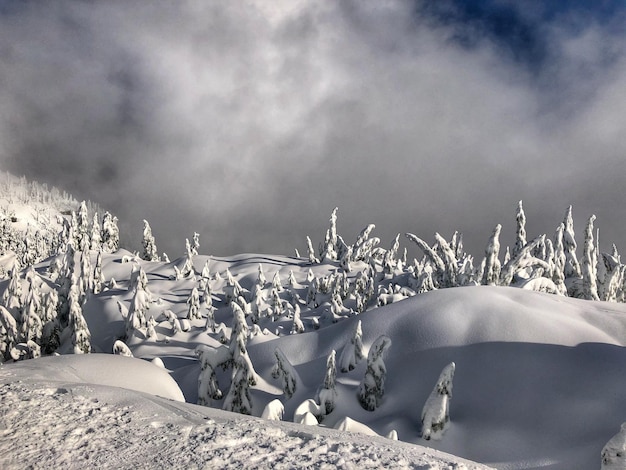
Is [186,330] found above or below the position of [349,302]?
below

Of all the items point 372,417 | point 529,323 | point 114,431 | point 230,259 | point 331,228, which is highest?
point 331,228

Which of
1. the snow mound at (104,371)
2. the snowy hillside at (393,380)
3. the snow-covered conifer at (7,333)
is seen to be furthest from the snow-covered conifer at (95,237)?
the snow mound at (104,371)

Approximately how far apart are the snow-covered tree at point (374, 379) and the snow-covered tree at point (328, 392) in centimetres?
75

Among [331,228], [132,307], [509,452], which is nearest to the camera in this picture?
[509,452]

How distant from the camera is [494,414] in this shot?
7.96 meters

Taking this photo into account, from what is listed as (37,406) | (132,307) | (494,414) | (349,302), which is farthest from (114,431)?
(349,302)

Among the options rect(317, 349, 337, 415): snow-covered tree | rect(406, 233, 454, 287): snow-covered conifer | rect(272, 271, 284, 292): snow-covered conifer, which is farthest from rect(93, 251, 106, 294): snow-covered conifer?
rect(317, 349, 337, 415): snow-covered tree

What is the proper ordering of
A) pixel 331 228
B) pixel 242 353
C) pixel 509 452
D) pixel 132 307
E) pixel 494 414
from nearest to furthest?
pixel 509 452
pixel 494 414
pixel 242 353
pixel 132 307
pixel 331 228

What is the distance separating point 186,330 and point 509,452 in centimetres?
1897

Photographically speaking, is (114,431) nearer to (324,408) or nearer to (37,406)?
(37,406)

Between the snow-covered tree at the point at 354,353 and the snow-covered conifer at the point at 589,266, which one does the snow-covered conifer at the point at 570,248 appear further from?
the snow-covered tree at the point at 354,353

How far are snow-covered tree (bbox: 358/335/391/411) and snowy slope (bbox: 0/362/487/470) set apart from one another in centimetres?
555

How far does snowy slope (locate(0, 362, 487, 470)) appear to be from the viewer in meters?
3.01

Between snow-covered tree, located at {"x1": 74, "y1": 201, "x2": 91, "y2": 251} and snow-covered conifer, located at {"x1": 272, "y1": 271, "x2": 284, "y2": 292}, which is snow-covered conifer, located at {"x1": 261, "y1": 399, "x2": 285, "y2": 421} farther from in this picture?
snow-covered tree, located at {"x1": 74, "y1": 201, "x2": 91, "y2": 251}
